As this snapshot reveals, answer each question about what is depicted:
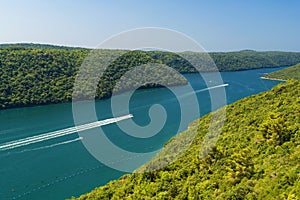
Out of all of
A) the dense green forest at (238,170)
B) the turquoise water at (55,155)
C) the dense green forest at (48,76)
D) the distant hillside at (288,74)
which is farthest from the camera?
the distant hillside at (288,74)

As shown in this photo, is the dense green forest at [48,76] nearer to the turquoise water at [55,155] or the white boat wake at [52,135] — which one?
the turquoise water at [55,155]

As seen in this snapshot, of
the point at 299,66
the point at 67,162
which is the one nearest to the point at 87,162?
the point at 67,162

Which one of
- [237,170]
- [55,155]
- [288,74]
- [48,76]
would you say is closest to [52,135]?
[55,155]

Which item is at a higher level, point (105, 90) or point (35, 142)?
point (105, 90)

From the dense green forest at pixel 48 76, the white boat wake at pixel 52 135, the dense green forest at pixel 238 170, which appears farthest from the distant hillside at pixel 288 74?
the dense green forest at pixel 238 170

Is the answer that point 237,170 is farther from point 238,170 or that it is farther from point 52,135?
point 52,135

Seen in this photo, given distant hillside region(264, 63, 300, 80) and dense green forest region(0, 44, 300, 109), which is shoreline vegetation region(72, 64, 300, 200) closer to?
dense green forest region(0, 44, 300, 109)

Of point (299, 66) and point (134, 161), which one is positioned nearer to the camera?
point (134, 161)

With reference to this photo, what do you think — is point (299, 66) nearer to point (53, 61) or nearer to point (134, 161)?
point (53, 61)

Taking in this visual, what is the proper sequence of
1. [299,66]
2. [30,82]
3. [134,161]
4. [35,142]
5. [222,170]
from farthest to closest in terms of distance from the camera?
[299,66]
[30,82]
[35,142]
[134,161]
[222,170]
